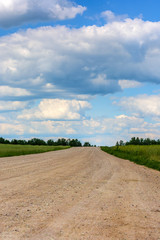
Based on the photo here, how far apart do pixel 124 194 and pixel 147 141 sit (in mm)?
112514

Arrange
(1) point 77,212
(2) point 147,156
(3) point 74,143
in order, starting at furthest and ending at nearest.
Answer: (3) point 74,143
(2) point 147,156
(1) point 77,212

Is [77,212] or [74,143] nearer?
[77,212]

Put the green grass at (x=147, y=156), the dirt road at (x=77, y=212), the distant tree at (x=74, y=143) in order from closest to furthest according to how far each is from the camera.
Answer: the dirt road at (x=77, y=212) < the green grass at (x=147, y=156) < the distant tree at (x=74, y=143)

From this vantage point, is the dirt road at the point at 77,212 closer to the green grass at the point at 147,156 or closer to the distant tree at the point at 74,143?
the green grass at the point at 147,156

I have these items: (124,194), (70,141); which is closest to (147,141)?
(70,141)

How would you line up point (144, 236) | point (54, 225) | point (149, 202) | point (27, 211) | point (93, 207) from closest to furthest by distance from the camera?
1. point (144, 236)
2. point (54, 225)
3. point (27, 211)
4. point (93, 207)
5. point (149, 202)

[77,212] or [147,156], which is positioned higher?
[147,156]

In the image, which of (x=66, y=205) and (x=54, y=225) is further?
(x=66, y=205)

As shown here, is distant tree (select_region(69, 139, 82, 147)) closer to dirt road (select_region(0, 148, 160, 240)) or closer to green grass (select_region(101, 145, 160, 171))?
green grass (select_region(101, 145, 160, 171))

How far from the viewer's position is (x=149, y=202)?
805cm

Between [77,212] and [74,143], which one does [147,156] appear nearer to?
[77,212]

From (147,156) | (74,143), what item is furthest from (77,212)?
(74,143)

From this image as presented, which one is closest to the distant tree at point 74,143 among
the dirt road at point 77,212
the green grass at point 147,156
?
the green grass at point 147,156

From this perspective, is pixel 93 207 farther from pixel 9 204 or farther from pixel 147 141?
pixel 147 141
